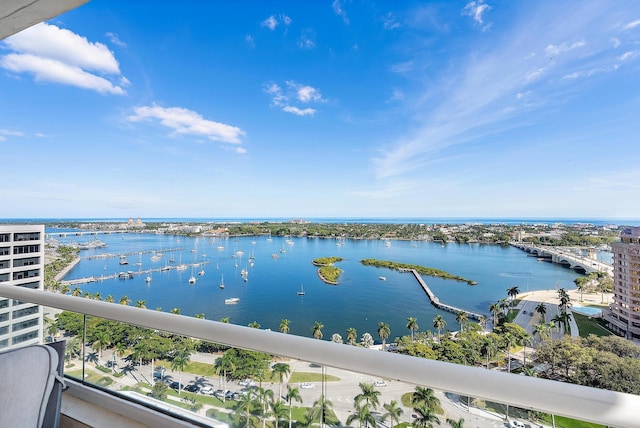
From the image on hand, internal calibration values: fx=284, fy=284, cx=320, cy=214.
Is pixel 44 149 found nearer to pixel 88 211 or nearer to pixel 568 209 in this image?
pixel 88 211

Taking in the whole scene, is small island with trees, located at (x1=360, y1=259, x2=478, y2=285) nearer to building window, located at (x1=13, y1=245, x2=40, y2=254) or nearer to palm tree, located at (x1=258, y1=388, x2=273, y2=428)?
building window, located at (x1=13, y1=245, x2=40, y2=254)

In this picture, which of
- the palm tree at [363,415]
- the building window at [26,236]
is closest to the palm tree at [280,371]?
the palm tree at [363,415]

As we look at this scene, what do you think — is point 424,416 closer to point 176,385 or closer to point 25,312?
point 176,385

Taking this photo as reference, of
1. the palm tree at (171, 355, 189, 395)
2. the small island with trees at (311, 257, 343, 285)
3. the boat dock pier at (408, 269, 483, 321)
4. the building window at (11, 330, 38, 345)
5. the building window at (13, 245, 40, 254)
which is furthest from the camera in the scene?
the small island with trees at (311, 257, 343, 285)

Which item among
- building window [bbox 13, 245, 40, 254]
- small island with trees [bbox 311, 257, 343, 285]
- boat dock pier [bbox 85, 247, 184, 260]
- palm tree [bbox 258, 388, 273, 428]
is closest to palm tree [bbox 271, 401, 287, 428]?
palm tree [bbox 258, 388, 273, 428]

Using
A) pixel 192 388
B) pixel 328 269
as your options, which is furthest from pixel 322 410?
pixel 328 269

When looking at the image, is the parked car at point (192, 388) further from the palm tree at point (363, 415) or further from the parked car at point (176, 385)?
the palm tree at point (363, 415)
